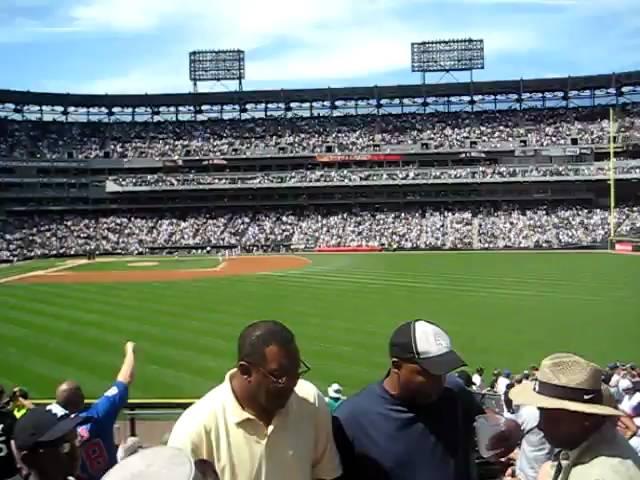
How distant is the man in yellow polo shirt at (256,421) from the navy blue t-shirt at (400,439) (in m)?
0.29

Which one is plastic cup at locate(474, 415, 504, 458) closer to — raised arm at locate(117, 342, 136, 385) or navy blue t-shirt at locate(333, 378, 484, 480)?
navy blue t-shirt at locate(333, 378, 484, 480)

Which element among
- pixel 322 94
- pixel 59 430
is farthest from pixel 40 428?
pixel 322 94

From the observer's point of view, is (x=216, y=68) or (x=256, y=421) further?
(x=216, y=68)

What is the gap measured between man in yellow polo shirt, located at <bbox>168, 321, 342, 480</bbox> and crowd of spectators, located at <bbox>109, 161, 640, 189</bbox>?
220 feet

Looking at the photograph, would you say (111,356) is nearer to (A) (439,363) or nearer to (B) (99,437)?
(B) (99,437)

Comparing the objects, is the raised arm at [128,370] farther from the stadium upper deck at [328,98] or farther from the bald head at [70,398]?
the stadium upper deck at [328,98]

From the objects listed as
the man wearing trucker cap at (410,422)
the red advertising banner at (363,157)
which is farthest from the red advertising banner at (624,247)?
the man wearing trucker cap at (410,422)

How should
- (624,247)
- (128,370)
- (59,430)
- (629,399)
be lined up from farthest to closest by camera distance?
(624,247) < (629,399) < (128,370) < (59,430)

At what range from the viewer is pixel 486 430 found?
3.96 m

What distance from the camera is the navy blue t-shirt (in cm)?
357

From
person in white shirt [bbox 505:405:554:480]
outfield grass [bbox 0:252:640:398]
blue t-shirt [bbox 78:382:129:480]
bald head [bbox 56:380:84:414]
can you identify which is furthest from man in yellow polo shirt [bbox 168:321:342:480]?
outfield grass [bbox 0:252:640:398]

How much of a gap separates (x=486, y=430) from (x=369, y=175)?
68.1 m

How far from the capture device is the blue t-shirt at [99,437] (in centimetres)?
497

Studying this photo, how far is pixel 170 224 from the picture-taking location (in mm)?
71062
